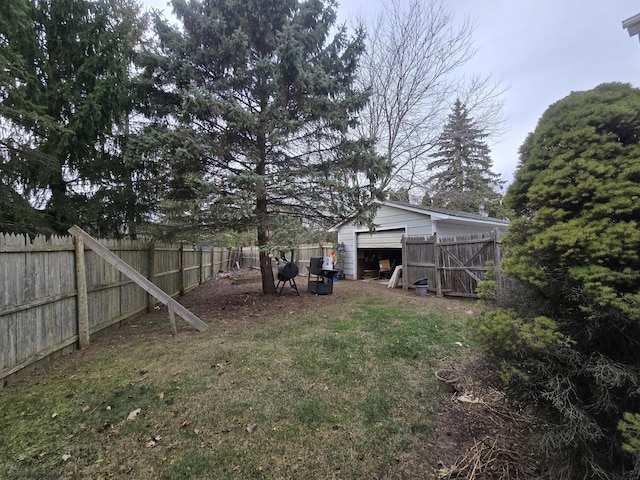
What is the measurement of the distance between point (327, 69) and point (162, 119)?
414 centimetres

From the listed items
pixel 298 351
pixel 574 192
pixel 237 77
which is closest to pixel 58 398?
pixel 298 351

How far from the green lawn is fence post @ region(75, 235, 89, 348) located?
0.31 m

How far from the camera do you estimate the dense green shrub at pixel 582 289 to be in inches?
58.2

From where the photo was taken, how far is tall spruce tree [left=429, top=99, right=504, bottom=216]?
1368 cm

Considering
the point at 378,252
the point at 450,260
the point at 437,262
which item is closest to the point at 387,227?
the point at 378,252

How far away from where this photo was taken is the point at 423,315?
6074 millimetres

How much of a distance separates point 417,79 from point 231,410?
14.2 meters

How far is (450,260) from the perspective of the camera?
28.3 feet

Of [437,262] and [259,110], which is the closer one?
[259,110]

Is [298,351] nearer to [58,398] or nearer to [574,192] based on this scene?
[58,398]

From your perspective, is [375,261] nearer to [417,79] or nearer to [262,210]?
[417,79]

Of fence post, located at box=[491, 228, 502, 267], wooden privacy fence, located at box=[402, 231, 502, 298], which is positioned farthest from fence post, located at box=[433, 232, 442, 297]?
fence post, located at box=[491, 228, 502, 267]

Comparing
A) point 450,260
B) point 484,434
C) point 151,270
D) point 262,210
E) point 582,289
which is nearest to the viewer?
point 582,289

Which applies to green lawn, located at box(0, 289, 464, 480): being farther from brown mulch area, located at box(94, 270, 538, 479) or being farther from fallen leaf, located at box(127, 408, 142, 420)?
brown mulch area, located at box(94, 270, 538, 479)
